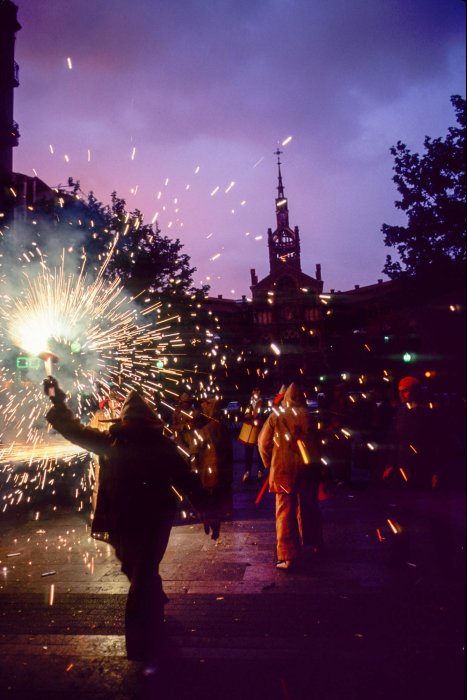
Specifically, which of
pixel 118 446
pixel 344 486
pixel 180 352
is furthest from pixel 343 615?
pixel 180 352

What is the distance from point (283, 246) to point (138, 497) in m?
77.8

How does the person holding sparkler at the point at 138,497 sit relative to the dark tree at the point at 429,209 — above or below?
below

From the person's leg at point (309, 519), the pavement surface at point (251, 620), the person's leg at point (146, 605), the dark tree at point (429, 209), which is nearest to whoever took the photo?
the pavement surface at point (251, 620)

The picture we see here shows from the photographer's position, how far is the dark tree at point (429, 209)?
62.4ft

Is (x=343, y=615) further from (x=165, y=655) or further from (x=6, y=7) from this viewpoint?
(x=6, y=7)

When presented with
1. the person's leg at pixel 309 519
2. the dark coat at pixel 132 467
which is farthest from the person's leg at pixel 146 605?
the person's leg at pixel 309 519

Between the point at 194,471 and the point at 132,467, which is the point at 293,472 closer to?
the point at 194,471

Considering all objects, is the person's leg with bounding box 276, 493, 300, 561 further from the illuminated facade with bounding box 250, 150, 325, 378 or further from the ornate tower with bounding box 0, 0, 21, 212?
the illuminated facade with bounding box 250, 150, 325, 378

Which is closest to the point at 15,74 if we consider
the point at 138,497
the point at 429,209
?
the point at 429,209

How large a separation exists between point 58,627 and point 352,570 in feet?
9.21

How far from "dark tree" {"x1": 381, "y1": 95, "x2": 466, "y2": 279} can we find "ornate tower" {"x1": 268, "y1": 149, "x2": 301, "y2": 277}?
5238 cm

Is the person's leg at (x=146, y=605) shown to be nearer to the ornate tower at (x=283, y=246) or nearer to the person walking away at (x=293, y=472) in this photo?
the person walking away at (x=293, y=472)

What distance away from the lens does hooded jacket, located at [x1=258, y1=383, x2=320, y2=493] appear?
19.0 ft

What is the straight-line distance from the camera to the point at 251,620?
14.1ft
